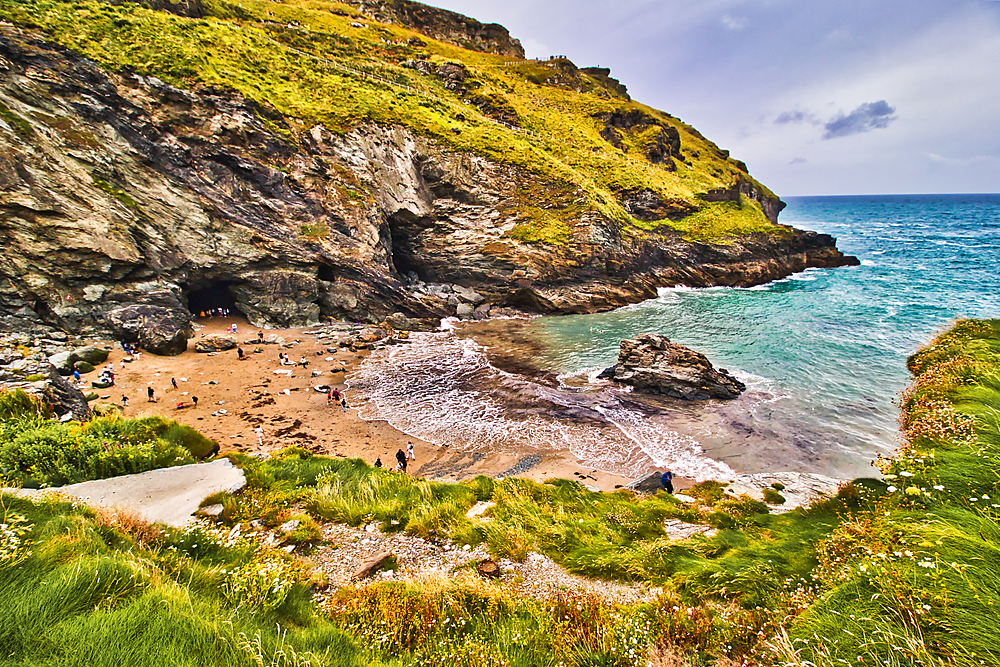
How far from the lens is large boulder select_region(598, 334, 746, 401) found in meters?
23.4

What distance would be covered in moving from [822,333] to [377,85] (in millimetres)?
62194

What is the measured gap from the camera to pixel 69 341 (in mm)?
26453

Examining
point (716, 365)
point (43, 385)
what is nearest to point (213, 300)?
point (43, 385)

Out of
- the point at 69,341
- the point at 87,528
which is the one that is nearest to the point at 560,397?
the point at 87,528

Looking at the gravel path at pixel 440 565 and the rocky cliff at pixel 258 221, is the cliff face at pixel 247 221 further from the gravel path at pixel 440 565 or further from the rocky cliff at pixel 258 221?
the gravel path at pixel 440 565

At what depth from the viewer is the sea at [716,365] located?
715 inches

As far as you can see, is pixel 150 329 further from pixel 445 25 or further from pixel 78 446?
pixel 445 25

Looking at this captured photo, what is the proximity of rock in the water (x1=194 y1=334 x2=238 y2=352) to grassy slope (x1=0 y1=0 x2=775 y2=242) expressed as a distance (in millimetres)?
24694

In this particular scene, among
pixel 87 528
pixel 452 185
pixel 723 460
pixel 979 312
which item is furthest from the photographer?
pixel 452 185

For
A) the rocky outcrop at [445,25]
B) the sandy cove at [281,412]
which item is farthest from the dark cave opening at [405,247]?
the rocky outcrop at [445,25]

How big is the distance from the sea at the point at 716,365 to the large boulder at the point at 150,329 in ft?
46.4

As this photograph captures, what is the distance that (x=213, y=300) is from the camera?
38656 millimetres

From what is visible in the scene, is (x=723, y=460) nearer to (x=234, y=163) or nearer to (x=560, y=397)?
(x=560, y=397)

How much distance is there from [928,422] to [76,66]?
55.2m
